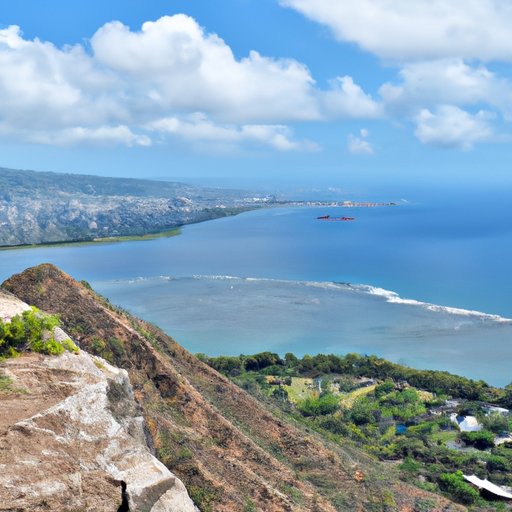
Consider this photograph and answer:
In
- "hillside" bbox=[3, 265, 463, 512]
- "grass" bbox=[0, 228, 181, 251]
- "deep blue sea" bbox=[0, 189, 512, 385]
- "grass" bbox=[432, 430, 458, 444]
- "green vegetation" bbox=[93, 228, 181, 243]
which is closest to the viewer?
"hillside" bbox=[3, 265, 463, 512]

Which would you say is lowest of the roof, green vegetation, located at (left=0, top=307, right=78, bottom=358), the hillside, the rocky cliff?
the roof

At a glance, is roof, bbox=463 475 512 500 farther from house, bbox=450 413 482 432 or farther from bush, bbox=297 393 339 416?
bush, bbox=297 393 339 416

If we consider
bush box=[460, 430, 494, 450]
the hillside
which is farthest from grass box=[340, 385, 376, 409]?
the hillside

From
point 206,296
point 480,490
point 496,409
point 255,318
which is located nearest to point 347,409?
point 496,409

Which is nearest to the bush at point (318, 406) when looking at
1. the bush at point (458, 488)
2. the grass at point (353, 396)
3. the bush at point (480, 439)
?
the grass at point (353, 396)

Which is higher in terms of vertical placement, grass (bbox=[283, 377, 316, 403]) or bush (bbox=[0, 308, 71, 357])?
bush (bbox=[0, 308, 71, 357])
